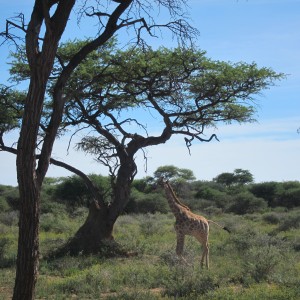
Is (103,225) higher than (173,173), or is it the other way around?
(173,173)

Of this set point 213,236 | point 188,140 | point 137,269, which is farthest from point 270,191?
point 137,269

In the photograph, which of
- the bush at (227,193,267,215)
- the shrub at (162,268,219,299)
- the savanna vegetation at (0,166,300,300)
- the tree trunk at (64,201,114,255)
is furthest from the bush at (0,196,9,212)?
the shrub at (162,268,219,299)

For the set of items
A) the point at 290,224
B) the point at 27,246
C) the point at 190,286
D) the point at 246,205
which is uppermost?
the point at 246,205

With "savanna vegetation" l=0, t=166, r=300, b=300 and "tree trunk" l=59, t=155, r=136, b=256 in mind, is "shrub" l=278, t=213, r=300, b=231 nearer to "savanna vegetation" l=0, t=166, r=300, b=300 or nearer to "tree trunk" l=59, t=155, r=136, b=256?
→ "savanna vegetation" l=0, t=166, r=300, b=300

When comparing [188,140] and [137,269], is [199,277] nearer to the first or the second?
[137,269]

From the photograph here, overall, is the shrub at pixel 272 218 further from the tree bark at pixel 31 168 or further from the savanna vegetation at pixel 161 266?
the tree bark at pixel 31 168

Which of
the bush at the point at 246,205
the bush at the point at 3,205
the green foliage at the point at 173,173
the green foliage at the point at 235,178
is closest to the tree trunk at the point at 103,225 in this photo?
the bush at the point at 3,205

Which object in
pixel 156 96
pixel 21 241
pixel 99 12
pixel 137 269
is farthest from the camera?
pixel 156 96

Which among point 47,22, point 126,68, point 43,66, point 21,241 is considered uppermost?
point 126,68

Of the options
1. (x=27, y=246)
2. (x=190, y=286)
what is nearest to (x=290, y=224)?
(x=190, y=286)

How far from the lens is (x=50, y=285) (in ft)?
33.4

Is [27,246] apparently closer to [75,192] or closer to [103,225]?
[103,225]

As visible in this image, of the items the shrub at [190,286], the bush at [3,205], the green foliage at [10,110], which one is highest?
the green foliage at [10,110]

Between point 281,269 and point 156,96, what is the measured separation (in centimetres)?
739
